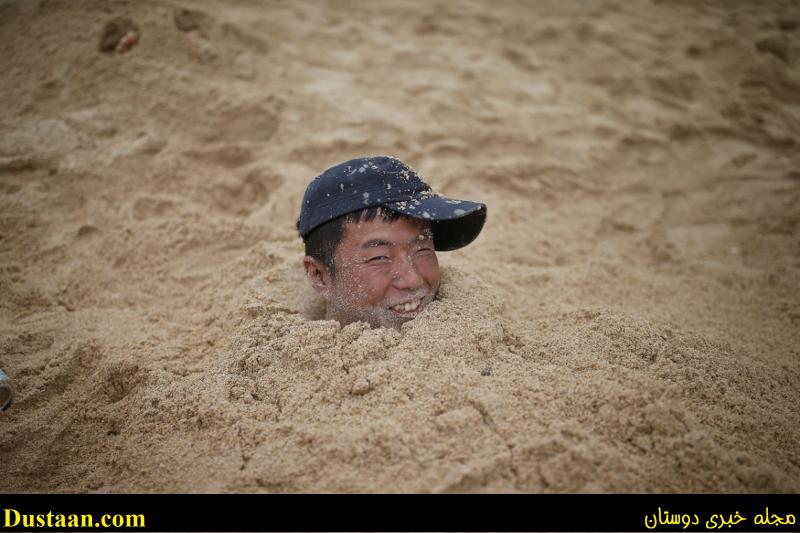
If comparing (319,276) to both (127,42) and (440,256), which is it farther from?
(127,42)

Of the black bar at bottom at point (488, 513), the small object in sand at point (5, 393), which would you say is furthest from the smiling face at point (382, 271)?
the small object in sand at point (5, 393)

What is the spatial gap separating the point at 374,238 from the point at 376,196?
0.55 feet

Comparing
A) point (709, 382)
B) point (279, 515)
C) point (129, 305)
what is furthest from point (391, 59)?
point (279, 515)

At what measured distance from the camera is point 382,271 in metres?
2.08

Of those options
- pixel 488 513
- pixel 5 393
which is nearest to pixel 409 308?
pixel 488 513

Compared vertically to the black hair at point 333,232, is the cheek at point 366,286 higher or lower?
lower

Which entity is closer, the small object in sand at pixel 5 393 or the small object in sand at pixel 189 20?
the small object in sand at pixel 5 393

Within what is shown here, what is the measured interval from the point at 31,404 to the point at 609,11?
18.0ft

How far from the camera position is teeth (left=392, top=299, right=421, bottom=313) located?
2.12 m

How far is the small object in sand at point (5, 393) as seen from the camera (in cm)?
200

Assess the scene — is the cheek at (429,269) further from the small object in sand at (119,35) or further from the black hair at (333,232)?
the small object in sand at (119,35)

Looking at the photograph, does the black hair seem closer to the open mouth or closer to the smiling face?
the smiling face

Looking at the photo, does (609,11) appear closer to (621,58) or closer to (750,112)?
(621,58)

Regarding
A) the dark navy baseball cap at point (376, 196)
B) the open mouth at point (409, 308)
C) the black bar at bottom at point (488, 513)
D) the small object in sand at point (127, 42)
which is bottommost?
the black bar at bottom at point (488, 513)
